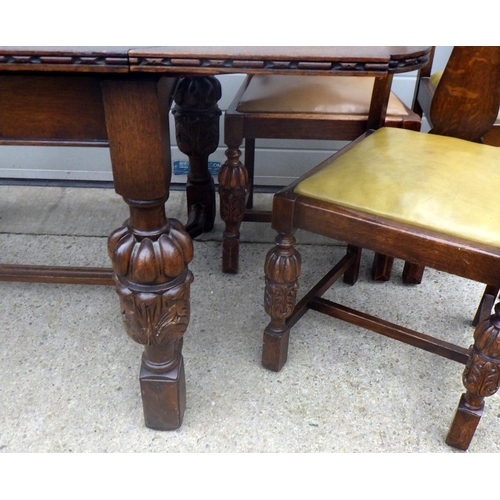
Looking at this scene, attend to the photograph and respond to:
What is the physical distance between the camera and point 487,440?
1.37 meters

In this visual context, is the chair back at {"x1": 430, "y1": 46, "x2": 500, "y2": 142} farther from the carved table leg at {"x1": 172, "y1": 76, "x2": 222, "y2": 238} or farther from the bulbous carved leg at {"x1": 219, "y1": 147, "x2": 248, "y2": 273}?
the carved table leg at {"x1": 172, "y1": 76, "x2": 222, "y2": 238}

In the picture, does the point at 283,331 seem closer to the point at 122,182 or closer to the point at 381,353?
the point at 381,353

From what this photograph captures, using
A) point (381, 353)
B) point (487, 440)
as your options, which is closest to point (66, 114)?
point (381, 353)

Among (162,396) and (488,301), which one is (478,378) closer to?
(488,301)

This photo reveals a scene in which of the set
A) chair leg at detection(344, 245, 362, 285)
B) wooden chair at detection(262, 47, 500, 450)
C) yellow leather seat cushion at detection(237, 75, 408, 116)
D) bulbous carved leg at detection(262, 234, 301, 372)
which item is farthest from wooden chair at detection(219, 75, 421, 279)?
bulbous carved leg at detection(262, 234, 301, 372)

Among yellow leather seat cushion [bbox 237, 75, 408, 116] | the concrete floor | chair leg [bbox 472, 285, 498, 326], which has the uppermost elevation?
yellow leather seat cushion [bbox 237, 75, 408, 116]

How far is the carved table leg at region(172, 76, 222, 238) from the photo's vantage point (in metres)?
1.86

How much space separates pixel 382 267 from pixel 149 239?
→ 106 centimetres

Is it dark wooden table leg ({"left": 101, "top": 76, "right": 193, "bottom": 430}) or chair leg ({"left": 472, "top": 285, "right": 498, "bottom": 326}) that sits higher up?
dark wooden table leg ({"left": 101, "top": 76, "right": 193, "bottom": 430})

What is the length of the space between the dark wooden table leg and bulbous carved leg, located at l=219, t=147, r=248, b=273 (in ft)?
2.16

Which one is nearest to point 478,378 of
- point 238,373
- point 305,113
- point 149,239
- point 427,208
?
point 427,208

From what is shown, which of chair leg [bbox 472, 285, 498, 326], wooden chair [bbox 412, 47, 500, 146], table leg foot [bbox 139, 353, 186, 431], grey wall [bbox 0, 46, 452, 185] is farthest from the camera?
grey wall [bbox 0, 46, 452, 185]

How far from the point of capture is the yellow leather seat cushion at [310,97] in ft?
5.41

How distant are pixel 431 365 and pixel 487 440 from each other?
27 cm
